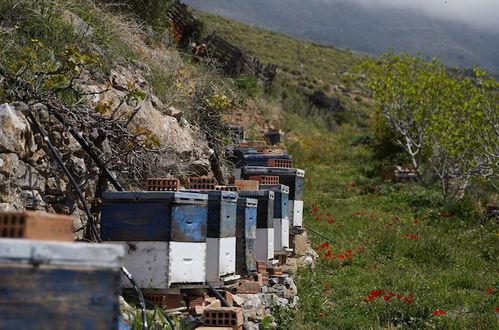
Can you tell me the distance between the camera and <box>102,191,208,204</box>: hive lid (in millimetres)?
6965

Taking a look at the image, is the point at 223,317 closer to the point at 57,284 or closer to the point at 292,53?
the point at 57,284

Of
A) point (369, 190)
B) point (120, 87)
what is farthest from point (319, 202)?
point (120, 87)

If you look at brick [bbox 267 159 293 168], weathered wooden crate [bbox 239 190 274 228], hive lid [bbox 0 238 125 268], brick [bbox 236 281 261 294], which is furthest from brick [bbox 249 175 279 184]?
Result: hive lid [bbox 0 238 125 268]

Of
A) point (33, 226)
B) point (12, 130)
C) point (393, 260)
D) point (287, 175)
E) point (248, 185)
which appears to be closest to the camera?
point (33, 226)

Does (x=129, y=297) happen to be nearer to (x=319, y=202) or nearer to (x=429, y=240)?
(x=429, y=240)

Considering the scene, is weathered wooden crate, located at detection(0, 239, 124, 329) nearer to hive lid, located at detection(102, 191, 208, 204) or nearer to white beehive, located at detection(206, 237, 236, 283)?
hive lid, located at detection(102, 191, 208, 204)

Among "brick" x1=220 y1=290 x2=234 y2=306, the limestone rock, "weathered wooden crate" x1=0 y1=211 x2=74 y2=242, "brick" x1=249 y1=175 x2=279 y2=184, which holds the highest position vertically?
the limestone rock

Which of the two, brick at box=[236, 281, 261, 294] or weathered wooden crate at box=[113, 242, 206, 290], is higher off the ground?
weathered wooden crate at box=[113, 242, 206, 290]

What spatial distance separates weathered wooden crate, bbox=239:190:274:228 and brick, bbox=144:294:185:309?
2725 millimetres

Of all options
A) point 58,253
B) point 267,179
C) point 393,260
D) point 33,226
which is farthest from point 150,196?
point 393,260

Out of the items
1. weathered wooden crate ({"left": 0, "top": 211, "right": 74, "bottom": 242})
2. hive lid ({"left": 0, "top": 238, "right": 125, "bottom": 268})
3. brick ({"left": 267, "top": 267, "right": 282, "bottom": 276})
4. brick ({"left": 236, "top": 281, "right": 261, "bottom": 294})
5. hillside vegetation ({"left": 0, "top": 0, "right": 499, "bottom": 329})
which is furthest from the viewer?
brick ({"left": 267, "top": 267, "right": 282, "bottom": 276})

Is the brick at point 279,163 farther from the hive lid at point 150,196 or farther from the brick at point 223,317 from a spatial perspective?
the brick at point 223,317

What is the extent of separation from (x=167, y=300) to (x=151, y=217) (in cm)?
97

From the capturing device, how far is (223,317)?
6.59 metres
